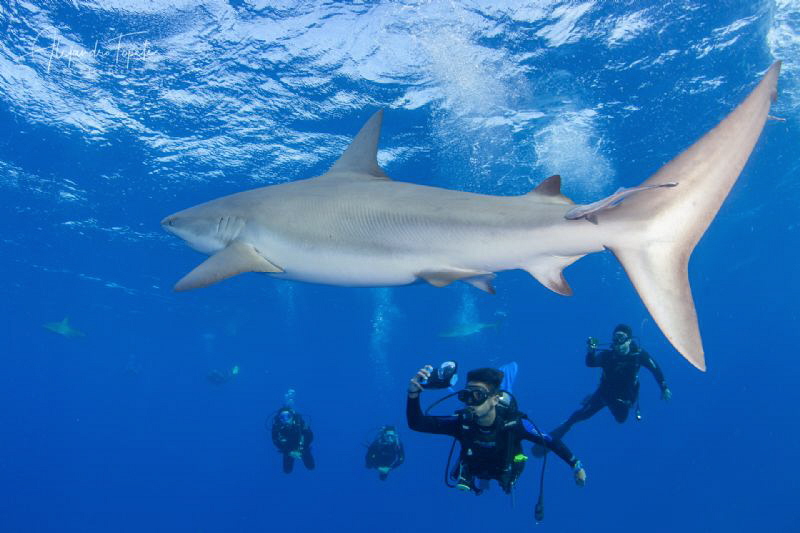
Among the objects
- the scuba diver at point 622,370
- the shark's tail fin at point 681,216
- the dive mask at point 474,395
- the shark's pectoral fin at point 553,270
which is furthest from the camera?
the scuba diver at point 622,370

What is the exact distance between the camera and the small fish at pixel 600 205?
2.94 meters

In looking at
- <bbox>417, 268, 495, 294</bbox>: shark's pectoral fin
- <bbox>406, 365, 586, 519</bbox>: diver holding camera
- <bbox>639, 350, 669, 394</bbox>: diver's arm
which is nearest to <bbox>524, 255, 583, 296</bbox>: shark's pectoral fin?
<bbox>417, 268, 495, 294</bbox>: shark's pectoral fin

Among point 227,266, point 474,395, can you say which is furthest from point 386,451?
point 227,266

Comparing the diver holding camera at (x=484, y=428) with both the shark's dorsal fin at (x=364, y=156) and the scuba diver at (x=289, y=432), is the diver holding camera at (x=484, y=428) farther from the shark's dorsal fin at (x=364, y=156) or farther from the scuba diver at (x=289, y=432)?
the scuba diver at (x=289, y=432)

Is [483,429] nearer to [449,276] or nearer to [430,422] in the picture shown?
[430,422]

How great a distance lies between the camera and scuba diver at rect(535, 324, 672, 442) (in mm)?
10455

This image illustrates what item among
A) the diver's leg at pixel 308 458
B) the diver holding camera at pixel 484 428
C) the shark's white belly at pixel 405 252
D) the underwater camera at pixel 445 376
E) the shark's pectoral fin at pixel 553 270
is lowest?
the diver holding camera at pixel 484 428

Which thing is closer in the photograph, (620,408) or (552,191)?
(552,191)

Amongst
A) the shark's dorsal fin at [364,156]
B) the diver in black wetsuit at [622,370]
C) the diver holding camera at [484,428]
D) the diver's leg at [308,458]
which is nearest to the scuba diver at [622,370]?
the diver in black wetsuit at [622,370]

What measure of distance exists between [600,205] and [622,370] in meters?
9.38

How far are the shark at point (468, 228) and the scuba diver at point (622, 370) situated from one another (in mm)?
7178

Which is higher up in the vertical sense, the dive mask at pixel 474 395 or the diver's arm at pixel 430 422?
the dive mask at pixel 474 395

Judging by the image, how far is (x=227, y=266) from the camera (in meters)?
4.41

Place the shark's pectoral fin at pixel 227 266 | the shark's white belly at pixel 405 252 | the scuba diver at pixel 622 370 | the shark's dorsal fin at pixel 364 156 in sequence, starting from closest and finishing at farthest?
the shark's white belly at pixel 405 252 → the shark's pectoral fin at pixel 227 266 → the shark's dorsal fin at pixel 364 156 → the scuba diver at pixel 622 370
